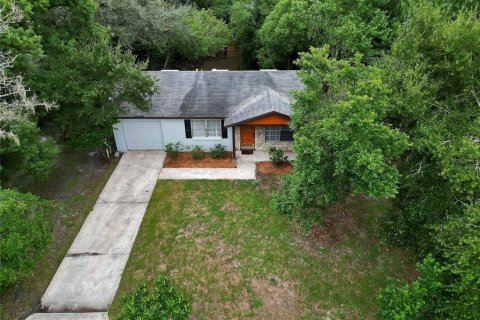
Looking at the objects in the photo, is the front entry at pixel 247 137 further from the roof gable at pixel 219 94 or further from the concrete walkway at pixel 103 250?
the concrete walkway at pixel 103 250

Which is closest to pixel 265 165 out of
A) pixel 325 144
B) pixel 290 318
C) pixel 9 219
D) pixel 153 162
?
pixel 153 162

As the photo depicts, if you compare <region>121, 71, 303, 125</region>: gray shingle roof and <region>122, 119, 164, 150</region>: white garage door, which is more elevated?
<region>121, 71, 303, 125</region>: gray shingle roof

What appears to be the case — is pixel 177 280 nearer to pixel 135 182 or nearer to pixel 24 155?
pixel 135 182

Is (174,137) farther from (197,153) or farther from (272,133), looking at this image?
(272,133)

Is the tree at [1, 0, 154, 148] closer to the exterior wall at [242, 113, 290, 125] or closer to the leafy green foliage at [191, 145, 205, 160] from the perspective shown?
the leafy green foliage at [191, 145, 205, 160]

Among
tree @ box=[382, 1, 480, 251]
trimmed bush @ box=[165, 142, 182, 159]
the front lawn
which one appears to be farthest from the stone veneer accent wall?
tree @ box=[382, 1, 480, 251]

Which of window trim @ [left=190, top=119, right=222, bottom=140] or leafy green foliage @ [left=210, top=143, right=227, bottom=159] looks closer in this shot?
window trim @ [left=190, top=119, right=222, bottom=140]

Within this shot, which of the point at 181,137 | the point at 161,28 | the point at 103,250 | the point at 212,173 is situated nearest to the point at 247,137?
the point at 212,173
